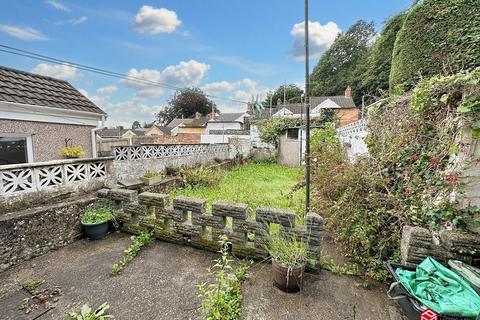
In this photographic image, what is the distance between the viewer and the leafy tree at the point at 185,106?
42562 millimetres

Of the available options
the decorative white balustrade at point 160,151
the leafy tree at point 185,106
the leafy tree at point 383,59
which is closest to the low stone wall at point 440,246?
the decorative white balustrade at point 160,151

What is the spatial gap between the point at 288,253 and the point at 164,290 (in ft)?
4.54

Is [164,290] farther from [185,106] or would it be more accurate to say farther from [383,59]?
[185,106]

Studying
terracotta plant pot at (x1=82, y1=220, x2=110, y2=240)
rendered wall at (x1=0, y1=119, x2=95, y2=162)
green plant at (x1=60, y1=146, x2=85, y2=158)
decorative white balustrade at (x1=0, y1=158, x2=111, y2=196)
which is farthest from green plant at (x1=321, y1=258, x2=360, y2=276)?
rendered wall at (x1=0, y1=119, x2=95, y2=162)

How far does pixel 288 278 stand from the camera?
2070 mm

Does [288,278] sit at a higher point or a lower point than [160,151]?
lower

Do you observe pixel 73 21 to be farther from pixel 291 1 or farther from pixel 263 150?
pixel 263 150

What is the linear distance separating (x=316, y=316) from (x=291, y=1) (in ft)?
13.8

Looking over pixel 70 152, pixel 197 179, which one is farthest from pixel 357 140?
pixel 70 152

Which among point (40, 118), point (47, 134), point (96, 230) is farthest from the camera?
point (47, 134)

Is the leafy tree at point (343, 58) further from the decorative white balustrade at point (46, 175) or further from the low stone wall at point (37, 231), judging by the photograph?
the low stone wall at point (37, 231)

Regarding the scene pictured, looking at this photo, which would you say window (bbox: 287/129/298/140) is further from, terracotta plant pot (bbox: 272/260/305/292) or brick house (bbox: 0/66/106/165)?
terracotta plant pot (bbox: 272/260/305/292)

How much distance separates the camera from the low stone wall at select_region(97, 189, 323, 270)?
240cm

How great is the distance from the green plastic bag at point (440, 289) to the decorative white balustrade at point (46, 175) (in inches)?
202
